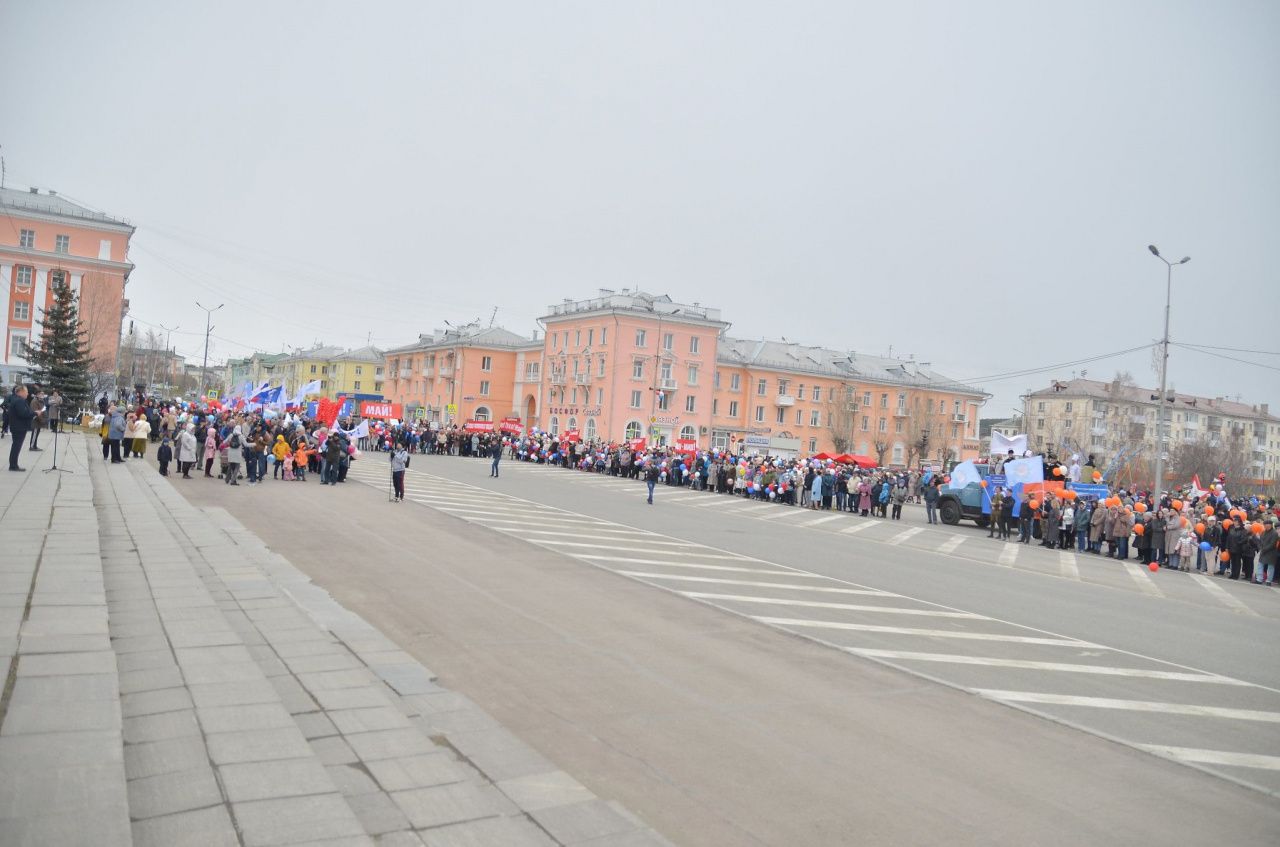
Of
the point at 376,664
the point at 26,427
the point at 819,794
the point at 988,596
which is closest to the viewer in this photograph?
the point at 819,794

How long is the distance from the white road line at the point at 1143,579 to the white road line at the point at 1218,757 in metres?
10.8

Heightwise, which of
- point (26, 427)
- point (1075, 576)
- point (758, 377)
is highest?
point (758, 377)

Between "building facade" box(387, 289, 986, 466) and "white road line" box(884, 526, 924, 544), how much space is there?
3274 cm

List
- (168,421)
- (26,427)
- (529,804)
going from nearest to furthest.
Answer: (529,804) < (26,427) < (168,421)

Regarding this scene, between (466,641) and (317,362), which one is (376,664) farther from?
(317,362)

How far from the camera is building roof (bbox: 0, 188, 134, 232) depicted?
7144 centimetres

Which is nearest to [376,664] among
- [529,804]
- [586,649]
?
[586,649]

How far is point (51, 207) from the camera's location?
73.4m

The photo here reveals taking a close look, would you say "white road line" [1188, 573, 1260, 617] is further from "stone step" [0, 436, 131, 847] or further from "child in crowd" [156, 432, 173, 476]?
"child in crowd" [156, 432, 173, 476]

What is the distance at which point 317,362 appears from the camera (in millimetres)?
123875

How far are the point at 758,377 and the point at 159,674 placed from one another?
75291mm

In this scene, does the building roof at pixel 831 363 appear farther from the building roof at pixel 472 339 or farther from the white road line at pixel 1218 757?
the white road line at pixel 1218 757

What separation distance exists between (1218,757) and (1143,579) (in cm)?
1437

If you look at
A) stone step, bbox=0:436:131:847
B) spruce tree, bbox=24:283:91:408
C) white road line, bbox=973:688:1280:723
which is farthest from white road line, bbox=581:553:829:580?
spruce tree, bbox=24:283:91:408
